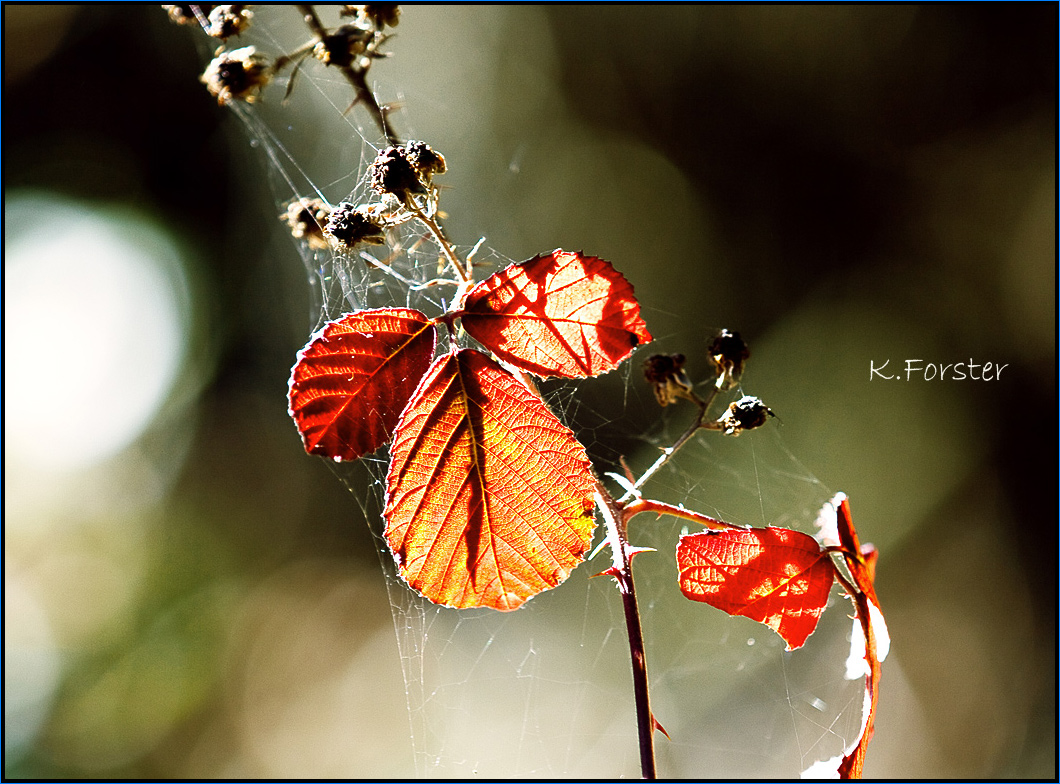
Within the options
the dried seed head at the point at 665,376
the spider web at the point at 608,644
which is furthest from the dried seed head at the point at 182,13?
the spider web at the point at 608,644

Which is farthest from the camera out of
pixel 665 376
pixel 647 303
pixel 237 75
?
pixel 647 303

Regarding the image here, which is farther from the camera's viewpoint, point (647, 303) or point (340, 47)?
point (647, 303)

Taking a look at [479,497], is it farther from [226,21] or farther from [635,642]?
[226,21]

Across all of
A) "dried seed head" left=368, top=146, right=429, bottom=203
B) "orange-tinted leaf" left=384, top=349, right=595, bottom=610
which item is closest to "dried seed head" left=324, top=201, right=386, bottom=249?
"dried seed head" left=368, top=146, right=429, bottom=203

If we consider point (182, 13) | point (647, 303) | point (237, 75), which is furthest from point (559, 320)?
point (647, 303)

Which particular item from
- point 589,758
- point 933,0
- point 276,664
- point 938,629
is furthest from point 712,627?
point 933,0

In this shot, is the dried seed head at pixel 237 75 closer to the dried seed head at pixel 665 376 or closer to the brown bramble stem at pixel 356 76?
the brown bramble stem at pixel 356 76
